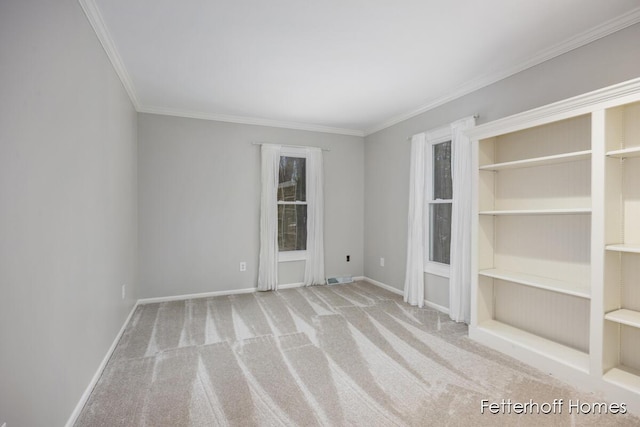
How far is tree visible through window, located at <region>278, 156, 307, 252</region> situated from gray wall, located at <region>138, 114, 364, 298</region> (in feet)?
0.99

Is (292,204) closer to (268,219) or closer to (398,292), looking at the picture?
(268,219)

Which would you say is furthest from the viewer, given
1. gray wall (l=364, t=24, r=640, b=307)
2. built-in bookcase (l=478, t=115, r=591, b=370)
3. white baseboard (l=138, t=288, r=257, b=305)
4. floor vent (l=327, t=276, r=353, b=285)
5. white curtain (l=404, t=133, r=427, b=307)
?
floor vent (l=327, t=276, r=353, b=285)

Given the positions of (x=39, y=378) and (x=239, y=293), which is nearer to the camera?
(x=39, y=378)

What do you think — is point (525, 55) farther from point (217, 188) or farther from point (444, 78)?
point (217, 188)

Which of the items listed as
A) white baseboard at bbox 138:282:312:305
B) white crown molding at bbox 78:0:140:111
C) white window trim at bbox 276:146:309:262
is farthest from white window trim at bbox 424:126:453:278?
white crown molding at bbox 78:0:140:111

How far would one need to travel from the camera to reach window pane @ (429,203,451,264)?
363 cm

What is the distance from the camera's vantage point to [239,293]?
432cm

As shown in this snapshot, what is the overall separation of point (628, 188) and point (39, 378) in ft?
11.7

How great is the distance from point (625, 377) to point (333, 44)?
310 centimetres

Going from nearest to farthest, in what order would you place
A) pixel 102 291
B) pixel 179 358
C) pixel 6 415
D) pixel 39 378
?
pixel 6 415
pixel 39 378
pixel 102 291
pixel 179 358

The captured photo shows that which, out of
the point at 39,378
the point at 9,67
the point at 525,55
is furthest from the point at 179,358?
the point at 525,55

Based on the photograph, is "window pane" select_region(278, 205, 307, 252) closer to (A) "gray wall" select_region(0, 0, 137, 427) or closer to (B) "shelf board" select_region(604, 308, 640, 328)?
(A) "gray wall" select_region(0, 0, 137, 427)

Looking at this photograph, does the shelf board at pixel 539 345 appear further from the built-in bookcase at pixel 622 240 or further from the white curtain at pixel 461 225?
the white curtain at pixel 461 225

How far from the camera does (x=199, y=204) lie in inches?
163
